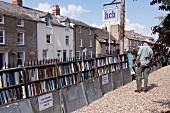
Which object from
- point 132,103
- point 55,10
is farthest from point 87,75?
point 55,10

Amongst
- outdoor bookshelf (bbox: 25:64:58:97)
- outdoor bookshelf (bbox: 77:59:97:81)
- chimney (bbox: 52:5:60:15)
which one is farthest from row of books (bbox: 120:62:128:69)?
chimney (bbox: 52:5:60:15)

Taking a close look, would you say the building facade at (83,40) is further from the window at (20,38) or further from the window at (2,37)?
the window at (2,37)

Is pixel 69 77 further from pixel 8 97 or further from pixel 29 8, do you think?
pixel 29 8

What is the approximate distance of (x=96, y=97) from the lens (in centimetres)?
653

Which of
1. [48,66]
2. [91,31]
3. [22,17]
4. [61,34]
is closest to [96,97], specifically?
[48,66]

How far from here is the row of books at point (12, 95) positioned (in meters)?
3.78

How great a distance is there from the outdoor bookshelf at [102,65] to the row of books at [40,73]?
8.30 ft

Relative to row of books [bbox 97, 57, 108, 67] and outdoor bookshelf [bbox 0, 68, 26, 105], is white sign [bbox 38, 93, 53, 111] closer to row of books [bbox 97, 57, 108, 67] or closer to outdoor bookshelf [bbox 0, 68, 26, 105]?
outdoor bookshelf [bbox 0, 68, 26, 105]

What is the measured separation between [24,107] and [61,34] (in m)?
27.1

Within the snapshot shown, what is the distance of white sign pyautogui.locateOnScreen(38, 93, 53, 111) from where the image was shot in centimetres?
442

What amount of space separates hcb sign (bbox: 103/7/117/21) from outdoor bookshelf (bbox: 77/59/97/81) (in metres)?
3.47

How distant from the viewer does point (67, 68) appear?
566 cm

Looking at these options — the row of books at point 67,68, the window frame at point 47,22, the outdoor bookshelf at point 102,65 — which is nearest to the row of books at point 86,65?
the row of books at point 67,68

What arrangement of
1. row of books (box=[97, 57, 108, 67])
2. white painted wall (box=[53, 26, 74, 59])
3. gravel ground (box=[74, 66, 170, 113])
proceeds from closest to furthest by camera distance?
gravel ground (box=[74, 66, 170, 113]), row of books (box=[97, 57, 108, 67]), white painted wall (box=[53, 26, 74, 59])
